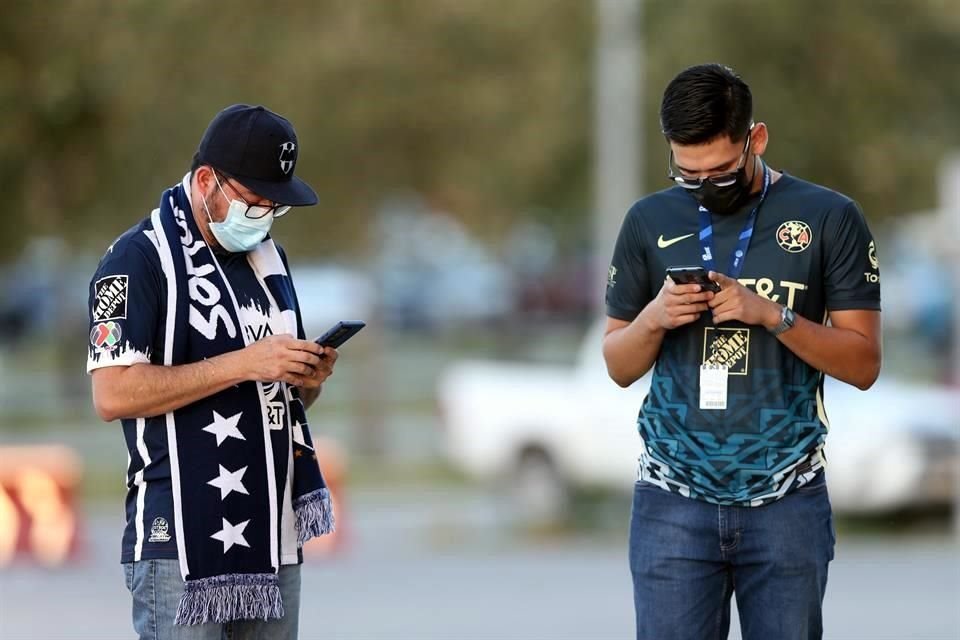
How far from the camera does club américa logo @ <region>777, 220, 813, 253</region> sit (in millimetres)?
4203

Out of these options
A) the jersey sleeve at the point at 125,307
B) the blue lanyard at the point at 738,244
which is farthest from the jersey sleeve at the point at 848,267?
the jersey sleeve at the point at 125,307

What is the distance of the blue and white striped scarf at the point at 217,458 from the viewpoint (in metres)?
4.08

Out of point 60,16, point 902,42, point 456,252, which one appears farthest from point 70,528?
point 456,252

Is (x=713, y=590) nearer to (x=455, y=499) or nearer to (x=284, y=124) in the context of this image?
(x=284, y=124)

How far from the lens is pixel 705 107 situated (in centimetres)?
410

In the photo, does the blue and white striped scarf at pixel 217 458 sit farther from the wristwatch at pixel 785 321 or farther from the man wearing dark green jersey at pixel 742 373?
the wristwatch at pixel 785 321

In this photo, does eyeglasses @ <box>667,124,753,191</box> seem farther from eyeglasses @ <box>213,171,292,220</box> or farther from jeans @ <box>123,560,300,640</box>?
jeans @ <box>123,560,300,640</box>

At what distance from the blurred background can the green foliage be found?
0.09ft

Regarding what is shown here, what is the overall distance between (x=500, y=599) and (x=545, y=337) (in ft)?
64.4

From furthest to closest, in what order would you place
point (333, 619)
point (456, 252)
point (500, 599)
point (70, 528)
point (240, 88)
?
point (456, 252) < point (240, 88) < point (70, 528) < point (500, 599) < point (333, 619)

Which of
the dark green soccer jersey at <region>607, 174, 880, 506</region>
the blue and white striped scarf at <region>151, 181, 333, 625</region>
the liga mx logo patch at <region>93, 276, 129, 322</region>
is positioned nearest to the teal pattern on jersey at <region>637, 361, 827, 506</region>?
the dark green soccer jersey at <region>607, 174, 880, 506</region>

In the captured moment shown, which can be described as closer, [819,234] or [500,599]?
[819,234]

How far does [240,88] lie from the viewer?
16.5 meters

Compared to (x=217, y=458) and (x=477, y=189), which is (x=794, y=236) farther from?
(x=477, y=189)
